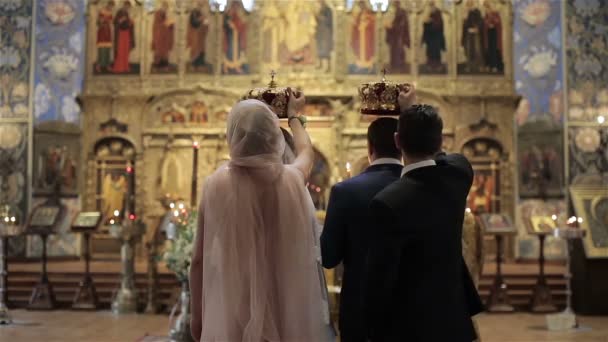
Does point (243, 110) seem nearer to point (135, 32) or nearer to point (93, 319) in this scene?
point (93, 319)

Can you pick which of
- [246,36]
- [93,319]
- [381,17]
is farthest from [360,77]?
[93,319]

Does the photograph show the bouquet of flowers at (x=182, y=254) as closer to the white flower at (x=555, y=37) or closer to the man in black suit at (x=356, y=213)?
the man in black suit at (x=356, y=213)

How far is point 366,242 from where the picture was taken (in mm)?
3533

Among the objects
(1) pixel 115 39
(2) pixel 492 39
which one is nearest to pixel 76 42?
(1) pixel 115 39

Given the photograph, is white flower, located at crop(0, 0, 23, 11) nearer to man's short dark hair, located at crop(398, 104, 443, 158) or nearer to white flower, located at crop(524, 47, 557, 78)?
white flower, located at crop(524, 47, 557, 78)

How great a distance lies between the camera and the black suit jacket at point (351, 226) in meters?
3.53

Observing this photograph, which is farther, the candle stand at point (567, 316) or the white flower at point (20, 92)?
the white flower at point (20, 92)

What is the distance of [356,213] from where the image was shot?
141 inches

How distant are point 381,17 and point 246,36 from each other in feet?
9.82

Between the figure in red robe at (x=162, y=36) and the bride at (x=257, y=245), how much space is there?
48.1ft

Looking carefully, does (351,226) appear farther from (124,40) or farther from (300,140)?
(124,40)

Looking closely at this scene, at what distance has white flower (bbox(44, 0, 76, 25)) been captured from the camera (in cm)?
1744

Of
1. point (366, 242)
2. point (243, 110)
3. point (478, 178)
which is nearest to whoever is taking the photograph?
point (243, 110)

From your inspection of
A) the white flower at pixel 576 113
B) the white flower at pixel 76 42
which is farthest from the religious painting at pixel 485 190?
the white flower at pixel 76 42
